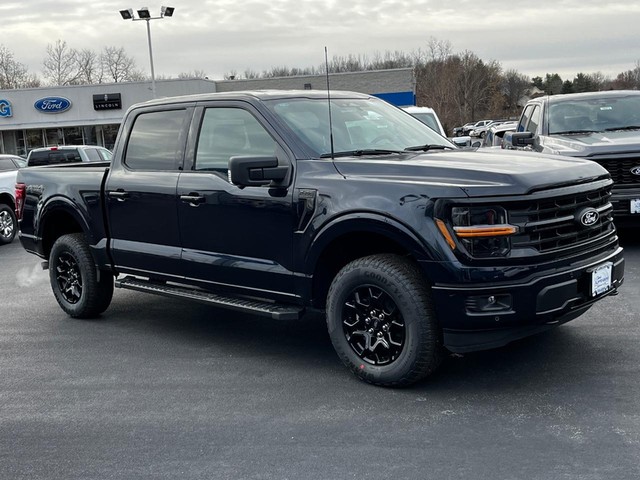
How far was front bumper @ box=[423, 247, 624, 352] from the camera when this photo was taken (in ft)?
14.0

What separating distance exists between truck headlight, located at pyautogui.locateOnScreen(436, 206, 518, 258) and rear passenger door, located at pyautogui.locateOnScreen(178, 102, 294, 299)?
1.23m

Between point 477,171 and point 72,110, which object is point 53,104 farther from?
point 477,171

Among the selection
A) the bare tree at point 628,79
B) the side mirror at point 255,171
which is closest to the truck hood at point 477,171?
the side mirror at point 255,171

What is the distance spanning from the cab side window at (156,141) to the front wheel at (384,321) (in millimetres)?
1948

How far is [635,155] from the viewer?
840 cm

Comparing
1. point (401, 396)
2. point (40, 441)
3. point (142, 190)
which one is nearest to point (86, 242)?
point (142, 190)

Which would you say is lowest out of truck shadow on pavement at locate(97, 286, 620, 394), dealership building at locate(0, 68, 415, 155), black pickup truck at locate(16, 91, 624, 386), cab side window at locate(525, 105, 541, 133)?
truck shadow on pavement at locate(97, 286, 620, 394)

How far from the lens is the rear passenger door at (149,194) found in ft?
19.4

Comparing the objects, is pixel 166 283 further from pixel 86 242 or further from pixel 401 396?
pixel 401 396

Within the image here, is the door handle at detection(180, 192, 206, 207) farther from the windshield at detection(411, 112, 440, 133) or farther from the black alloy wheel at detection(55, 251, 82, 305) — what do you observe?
the windshield at detection(411, 112, 440, 133)

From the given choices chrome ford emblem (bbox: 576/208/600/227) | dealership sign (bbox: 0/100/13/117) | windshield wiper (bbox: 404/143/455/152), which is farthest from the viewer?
dealership sign (bbox: 0/100/13/117)

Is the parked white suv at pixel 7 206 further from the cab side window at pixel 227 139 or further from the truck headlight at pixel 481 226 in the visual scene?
the truck headlight at pixel 481 226

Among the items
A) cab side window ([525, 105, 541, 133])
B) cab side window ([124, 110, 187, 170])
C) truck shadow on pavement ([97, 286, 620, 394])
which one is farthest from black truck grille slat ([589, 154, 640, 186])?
cab side window ([124, 110, 187, 170])

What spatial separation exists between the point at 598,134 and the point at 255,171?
5929mm
